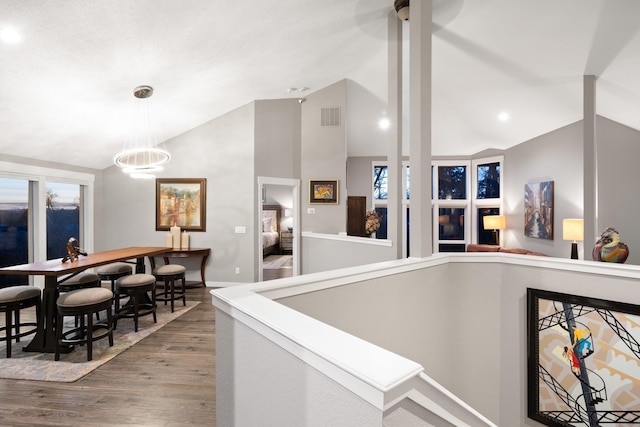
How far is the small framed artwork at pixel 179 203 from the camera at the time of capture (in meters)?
5.66

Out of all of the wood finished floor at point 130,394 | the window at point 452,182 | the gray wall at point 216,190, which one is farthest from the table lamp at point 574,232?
the wood finished floor at point 130,394

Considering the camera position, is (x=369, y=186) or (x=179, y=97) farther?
(x=369, y=186)

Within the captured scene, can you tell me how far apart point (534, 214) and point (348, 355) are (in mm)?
6655

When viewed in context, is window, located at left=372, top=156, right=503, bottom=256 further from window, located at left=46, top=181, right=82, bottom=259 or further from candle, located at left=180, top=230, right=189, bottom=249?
window, located at left=46, top=181, right=82, bottom=259

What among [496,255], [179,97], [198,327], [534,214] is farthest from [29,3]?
[534,214]

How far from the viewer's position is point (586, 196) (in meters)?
4.07

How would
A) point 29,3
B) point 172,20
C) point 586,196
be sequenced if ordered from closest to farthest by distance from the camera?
point 29,3, point 172,20, point 586,196

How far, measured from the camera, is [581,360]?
2.43m

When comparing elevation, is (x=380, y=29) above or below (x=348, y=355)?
above

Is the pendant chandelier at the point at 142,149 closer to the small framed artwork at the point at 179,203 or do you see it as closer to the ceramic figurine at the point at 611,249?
the small framed artwork at the point at 179,203

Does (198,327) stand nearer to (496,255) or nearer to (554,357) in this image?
(496,255)

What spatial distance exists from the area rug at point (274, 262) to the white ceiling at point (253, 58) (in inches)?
142

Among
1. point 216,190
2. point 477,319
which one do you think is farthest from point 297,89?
point 477,319

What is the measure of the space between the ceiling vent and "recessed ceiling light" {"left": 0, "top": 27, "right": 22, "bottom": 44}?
4.24 metres
